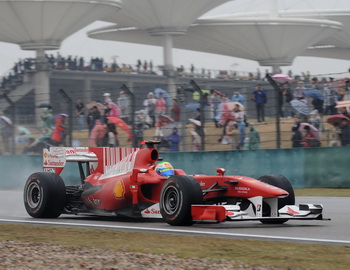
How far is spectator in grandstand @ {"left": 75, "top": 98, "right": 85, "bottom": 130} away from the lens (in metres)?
23.3

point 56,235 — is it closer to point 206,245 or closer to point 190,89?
point 206,245

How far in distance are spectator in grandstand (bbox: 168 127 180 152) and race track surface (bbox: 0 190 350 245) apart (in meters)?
8.02

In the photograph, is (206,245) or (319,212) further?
(319,212)

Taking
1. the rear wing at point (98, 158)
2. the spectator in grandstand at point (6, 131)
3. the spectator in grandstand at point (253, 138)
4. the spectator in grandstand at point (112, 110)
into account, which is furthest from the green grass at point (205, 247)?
the spectator in grandstand at point (6, 131)

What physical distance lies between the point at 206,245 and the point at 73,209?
4206 mm

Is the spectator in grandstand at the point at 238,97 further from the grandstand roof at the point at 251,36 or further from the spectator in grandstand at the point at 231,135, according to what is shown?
the grandstand roof at the point at 251,36

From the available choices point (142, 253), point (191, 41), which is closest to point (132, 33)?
point (191, 41)

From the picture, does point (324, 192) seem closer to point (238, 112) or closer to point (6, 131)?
point (238, 112)

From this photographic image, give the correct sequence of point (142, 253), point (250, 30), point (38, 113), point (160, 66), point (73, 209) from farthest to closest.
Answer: point (250, 30), point (160, 66), point (38, 113), point (73, 209), point (142, 253)

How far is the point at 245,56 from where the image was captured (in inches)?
2906

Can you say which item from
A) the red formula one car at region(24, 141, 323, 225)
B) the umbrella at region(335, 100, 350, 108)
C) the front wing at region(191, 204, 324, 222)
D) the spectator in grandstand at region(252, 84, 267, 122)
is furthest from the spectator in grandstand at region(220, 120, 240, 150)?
the front wing at region(191, 204, 324, 222)

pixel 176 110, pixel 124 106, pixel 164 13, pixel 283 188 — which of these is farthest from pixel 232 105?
pixel 164 13

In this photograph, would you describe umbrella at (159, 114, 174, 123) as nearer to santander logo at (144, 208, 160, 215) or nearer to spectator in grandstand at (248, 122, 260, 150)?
spectator in grandstand at (248, 122, 260, 150)

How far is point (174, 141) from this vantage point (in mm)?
21969
